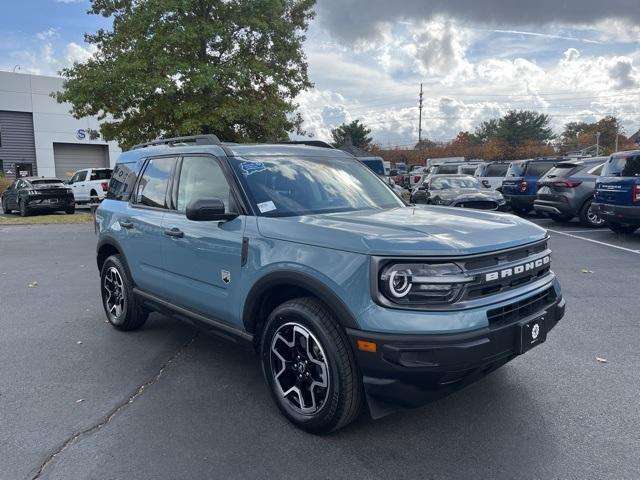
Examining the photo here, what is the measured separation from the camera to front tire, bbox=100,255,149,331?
16.9ft

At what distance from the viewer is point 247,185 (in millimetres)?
3746

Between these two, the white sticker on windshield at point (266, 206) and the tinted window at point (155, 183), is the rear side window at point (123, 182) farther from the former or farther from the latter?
the white sticker on windshield at point (266, 206)

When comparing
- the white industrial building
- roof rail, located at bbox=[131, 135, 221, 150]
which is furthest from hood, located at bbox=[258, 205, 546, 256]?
the white industrial building

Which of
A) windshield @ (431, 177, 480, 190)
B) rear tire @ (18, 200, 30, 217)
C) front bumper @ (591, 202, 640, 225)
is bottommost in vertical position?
rear tire @ (18, 200, 30, 217)

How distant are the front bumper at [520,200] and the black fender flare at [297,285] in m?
14.4

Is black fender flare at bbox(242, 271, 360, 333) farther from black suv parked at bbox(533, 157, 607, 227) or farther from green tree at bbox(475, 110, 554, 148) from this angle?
green tree at bbox(475, 110, 554, 148)

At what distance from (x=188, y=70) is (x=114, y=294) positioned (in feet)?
42.3

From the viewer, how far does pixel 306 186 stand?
13.2 feet

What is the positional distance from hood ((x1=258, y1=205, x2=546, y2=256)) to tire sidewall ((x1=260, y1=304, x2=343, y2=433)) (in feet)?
1.53

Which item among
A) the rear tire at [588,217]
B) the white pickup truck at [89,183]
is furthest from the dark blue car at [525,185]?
the white pickup truck at [89,183]

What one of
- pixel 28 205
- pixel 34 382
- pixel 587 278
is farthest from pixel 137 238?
pixel 28 205

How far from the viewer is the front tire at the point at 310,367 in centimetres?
296

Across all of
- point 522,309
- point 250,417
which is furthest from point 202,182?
point 522,309

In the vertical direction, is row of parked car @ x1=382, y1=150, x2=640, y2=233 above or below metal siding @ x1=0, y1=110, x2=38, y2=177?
below
